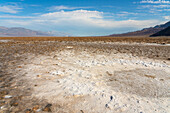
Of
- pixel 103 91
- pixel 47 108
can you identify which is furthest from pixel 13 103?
pixel 103 91

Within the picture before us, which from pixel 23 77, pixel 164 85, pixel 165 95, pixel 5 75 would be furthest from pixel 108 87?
pixel 5 75

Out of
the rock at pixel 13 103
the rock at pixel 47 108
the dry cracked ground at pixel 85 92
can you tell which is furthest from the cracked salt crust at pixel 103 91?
the rock at pixel 13 103

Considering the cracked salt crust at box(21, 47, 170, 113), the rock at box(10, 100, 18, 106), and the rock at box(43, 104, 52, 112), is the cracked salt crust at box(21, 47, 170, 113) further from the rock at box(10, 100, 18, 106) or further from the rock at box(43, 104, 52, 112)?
the rock at box(10, 100, 18, 106)

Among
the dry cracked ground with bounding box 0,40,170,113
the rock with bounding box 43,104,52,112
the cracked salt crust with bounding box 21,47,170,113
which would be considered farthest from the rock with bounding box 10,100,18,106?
the rock with bounding box 43,104,52,112

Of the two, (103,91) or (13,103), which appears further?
(103,91)

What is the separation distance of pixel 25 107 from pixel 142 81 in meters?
3.46

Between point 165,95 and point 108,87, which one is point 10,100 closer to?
point 108,87

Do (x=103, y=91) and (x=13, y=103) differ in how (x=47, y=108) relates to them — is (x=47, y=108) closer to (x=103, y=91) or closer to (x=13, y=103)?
(x=13, y=103)

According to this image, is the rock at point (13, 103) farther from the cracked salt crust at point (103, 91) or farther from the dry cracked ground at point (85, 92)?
the cracked salt crust at point (103, 91)

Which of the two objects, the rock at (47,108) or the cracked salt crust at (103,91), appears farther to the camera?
the cracked salt crust at (103,91)

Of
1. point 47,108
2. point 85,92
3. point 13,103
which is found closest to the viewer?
point 47,108

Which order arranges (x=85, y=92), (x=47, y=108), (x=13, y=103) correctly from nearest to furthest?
1. (x=47, y=108)
2. (x=13, y=103)
3. (x=85, y=92)

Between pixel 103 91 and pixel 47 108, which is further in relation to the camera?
pixel 103 91

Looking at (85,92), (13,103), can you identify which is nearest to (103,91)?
(85,92)
